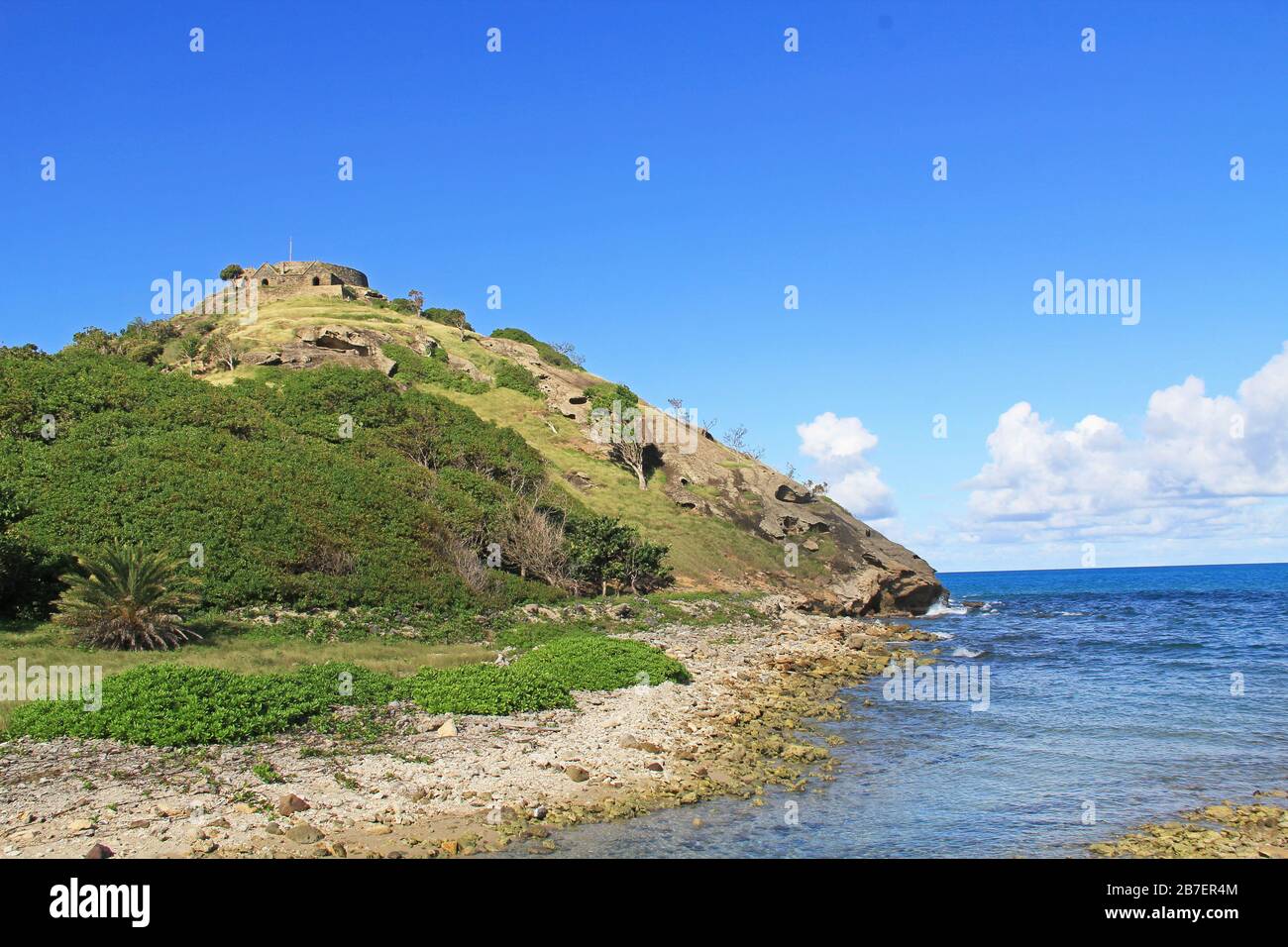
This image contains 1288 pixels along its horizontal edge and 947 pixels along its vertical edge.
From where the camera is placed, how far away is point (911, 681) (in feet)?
81.3

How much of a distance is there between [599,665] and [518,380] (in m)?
47.2

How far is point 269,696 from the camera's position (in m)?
14.5

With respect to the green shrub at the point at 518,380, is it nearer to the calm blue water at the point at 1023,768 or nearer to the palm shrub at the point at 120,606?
the calm blue water at the point at 1023,768

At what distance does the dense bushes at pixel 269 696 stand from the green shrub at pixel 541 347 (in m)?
65.3

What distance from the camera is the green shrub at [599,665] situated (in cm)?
1928

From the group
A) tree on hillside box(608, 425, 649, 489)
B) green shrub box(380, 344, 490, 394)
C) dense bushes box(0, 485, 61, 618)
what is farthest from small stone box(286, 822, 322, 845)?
green shrub box(380, 344, 490, 394)

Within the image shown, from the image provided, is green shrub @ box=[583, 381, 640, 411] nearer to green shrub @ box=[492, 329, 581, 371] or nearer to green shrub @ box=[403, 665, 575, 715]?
green shrub @ box=[492, 329, 581, 371]

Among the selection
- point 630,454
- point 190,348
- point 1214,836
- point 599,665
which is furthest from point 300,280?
point 1214,836

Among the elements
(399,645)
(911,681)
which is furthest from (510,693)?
(911,681)

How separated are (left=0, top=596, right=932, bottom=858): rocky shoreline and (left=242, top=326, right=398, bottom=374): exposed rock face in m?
44.2

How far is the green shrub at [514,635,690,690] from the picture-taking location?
1928 centimetres

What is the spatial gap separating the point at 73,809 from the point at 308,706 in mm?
4556

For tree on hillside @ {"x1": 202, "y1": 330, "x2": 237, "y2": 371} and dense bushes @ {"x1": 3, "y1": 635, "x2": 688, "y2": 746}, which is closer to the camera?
dense bushes @ {"x1": 3, "y1": 635, "x2": 688, "y2": 746}

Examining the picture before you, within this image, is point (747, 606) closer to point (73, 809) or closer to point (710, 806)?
point (710, 806)
